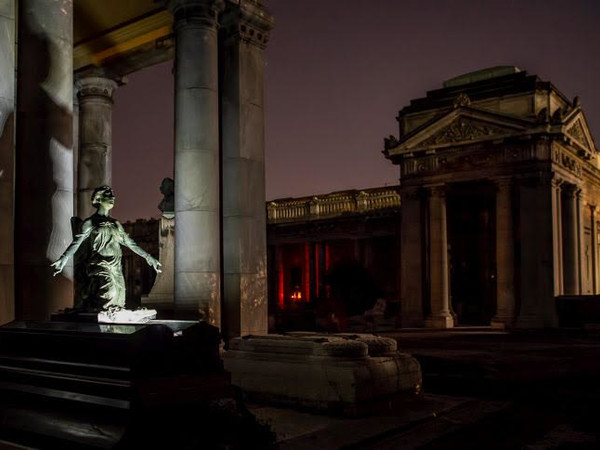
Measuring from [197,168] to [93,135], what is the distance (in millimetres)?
6999

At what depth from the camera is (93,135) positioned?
784 inches

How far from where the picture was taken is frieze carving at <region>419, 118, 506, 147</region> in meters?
35.6

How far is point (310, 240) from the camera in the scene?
1948 inches

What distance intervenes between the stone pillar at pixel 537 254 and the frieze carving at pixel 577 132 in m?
4.00

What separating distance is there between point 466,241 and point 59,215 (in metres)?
35.1

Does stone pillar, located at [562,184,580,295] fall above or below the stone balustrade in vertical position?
below

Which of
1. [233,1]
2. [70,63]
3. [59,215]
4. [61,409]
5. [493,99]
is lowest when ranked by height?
[61,409]

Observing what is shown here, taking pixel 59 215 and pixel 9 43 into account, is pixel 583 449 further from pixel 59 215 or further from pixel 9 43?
pixel 9 43

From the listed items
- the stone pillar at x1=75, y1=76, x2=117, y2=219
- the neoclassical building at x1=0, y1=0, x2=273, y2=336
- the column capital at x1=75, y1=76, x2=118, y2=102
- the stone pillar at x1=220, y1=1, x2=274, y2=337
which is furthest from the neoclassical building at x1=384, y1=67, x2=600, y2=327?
the stone pillar at x1=220, y1=1, x2=274, y2=337

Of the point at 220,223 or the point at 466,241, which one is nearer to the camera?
the point at 220,223

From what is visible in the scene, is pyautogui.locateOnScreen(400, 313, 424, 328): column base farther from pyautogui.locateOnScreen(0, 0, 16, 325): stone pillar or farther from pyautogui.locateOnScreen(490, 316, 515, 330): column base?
pyautogui.locateOnScreen(0, 0, 16, 325): stone pillar

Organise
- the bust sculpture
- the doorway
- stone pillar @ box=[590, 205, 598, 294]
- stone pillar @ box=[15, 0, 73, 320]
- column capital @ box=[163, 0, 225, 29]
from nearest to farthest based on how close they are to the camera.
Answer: stone pillar @ box=[15, 0, 73, 320] → column capital @ box=[163, 0, 225, 29] → the bust sculpture → the doorway → stone pillar @ box=[590, 205, 598, 294]

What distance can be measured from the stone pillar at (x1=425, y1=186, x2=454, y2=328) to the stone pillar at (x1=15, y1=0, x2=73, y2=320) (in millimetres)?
27395

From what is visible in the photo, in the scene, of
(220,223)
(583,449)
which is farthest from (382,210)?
(583,449)
